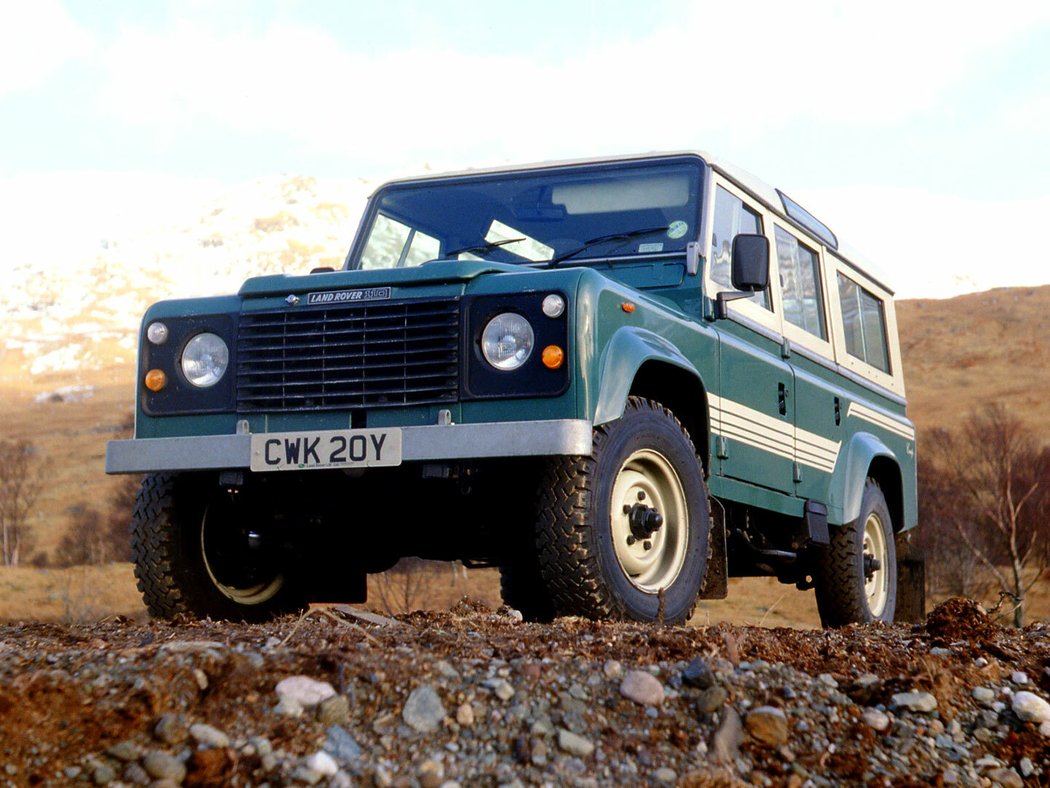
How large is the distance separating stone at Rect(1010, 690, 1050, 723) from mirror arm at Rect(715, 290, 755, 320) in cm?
307

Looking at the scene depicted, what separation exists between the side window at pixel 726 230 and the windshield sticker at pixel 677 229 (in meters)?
0.14

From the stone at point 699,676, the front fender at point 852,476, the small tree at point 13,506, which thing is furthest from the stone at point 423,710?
the small tree at point 13,506

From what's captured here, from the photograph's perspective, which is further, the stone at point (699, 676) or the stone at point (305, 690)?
the stone at point (699, 676)

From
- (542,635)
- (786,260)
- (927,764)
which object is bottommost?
(927,764)

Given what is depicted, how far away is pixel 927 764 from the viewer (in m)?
3.38

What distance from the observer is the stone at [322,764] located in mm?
2873

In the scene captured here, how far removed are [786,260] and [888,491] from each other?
2492mm

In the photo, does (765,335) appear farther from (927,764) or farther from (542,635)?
(927,764)

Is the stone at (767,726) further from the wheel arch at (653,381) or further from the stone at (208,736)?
the wheel arch at (653,381)

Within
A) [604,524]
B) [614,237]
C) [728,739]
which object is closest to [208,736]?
[728,739]

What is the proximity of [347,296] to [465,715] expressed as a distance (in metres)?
2.54

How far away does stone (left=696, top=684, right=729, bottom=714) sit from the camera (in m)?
3.40

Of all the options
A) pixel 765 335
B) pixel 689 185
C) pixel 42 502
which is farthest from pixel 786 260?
pixel 42 502

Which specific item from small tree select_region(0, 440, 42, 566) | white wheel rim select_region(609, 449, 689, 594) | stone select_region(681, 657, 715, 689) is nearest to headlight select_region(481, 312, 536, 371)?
white wheel rim select_region(609, 449, 689, 594)
